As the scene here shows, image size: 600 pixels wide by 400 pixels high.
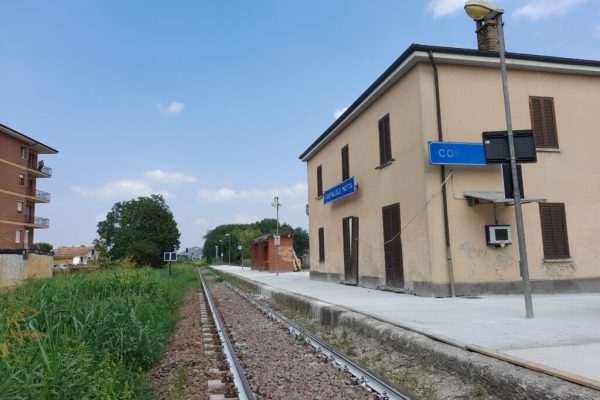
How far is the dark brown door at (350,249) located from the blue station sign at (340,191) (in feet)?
3.12

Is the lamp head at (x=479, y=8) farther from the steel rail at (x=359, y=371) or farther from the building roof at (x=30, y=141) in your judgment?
the building roof at (x=30, y=141)

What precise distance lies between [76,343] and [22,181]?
176 feet

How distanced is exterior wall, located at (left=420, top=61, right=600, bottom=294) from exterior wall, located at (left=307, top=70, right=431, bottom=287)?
0.49m

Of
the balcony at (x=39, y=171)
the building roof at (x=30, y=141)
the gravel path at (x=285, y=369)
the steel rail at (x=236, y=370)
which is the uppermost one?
the building roof at (x=30, y=141)

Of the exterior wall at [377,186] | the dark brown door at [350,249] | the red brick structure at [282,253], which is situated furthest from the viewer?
the red brick structure at [282,253]

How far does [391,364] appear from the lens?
19.1ft

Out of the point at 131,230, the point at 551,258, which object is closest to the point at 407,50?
the point at 551,258

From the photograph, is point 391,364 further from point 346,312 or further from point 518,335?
point 346,312

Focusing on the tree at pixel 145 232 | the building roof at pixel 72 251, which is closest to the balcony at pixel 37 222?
the tree at pixel 145 232

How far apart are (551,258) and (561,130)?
12.1ft

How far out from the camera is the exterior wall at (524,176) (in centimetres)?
1095

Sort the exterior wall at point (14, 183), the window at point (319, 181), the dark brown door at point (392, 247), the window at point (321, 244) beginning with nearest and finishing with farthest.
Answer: the dark brown door at point (392, 247), the window at point (321, 244), the window at point (319, 181), the exterior wall at point (14, 183)

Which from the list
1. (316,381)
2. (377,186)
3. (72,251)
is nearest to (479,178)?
(377,186)

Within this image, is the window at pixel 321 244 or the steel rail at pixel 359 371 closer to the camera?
the steel rail at pixel 359 371
